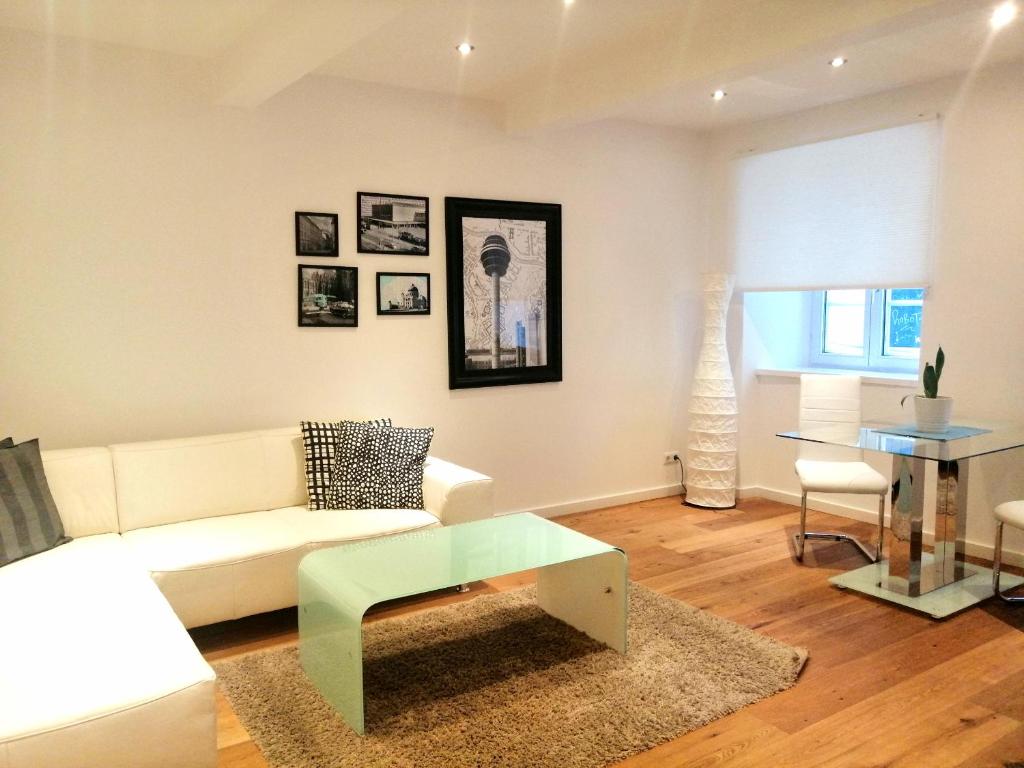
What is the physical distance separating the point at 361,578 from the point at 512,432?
2199 millimetres

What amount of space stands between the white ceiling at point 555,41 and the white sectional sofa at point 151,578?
1.76 metres

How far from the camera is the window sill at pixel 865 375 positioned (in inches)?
184

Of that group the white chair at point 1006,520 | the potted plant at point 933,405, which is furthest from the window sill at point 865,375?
the white chair at point 1006,520

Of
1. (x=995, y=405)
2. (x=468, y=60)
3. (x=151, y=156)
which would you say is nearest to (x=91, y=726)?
(x=151, y=156)

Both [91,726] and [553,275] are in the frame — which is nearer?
[91,726]

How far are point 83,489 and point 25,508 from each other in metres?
0.29

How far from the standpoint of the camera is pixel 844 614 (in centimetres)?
350

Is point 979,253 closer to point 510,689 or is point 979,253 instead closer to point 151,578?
point 510,689

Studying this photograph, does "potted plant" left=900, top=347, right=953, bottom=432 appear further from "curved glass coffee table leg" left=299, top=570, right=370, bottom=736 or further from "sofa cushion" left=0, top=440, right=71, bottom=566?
"sofa cushion" left=0, top=440, right=71, bottom=566

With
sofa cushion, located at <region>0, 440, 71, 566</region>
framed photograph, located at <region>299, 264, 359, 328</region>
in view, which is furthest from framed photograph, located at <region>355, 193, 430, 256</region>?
sofa cushion, located at <region>0, 440, 71, 566</region>

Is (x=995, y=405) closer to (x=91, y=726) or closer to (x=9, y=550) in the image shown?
(x=91, y=726)

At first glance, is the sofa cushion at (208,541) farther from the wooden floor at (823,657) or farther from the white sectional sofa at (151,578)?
the wooden floor at (823,657)

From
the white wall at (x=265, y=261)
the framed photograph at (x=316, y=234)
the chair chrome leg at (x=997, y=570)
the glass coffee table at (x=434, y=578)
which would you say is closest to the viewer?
the glass coffee table at (x=434, y=578)

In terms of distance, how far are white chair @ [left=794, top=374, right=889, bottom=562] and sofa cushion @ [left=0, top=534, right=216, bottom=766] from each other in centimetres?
307
